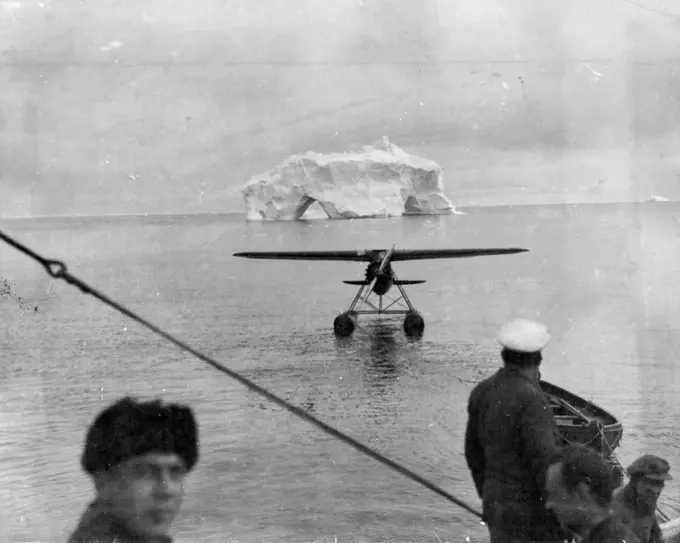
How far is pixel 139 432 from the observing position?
65.8 inches

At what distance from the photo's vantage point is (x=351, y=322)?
1780 cm

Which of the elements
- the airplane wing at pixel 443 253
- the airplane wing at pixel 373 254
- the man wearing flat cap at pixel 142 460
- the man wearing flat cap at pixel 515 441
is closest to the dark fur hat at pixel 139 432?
the man wearing flat cap at pixel 142 460

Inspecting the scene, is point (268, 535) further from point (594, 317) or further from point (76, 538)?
point (594, 317)

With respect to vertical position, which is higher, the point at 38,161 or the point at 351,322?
the point at 38,161

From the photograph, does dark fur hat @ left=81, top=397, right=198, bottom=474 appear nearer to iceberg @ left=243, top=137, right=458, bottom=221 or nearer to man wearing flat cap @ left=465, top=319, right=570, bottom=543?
man wearing flat cap @ left=465, top=319, right=570, bottom=543

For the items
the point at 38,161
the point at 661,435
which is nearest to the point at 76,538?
the point at 38,161

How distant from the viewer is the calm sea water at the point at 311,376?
279 inches

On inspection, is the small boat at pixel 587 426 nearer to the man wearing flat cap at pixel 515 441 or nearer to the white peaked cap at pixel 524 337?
the man wearing flat cap at pixel 515 441

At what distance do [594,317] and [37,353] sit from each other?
1620 cm

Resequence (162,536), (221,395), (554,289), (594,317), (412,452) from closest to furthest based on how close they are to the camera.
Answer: (162,536) → (412,452) → (221,395) → (594,317) → (554,289)

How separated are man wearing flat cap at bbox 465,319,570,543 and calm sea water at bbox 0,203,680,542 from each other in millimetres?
2540

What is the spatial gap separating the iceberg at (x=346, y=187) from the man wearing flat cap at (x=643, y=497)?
66.7 feet

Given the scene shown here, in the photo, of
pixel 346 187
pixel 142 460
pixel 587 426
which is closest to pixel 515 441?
pixel 142 460

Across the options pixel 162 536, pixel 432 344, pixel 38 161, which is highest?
pixel 38 161
